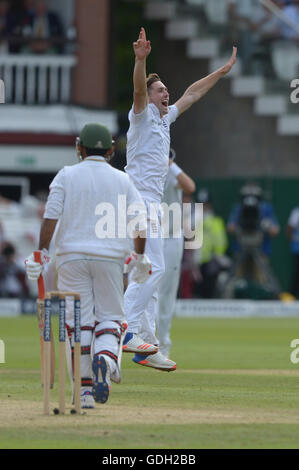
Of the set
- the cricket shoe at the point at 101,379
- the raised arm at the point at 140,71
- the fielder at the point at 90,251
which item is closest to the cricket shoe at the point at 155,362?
the raised arm at the point at 140,71

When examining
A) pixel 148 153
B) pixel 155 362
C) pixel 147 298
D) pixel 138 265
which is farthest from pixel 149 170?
pixel 138 265

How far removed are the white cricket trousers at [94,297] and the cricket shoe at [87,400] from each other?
65 millimetres

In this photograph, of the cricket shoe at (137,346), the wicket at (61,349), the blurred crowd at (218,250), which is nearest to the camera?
the wicket at (61,349)

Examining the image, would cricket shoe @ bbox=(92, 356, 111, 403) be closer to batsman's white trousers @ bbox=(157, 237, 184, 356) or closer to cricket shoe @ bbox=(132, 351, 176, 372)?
cricket shoe @ bbox=(132, 351, 176, 372)

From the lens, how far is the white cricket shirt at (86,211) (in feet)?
27.7

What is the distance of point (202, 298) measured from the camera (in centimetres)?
2441

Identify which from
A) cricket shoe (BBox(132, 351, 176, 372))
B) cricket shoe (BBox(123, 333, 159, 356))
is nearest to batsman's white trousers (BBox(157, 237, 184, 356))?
cricket shoe (BBox(132, 351, 176, 372))

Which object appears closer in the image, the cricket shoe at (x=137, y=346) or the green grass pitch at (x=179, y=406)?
the green grass pitch at (x=179, y=406)

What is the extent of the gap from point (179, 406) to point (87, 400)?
2.06 feet

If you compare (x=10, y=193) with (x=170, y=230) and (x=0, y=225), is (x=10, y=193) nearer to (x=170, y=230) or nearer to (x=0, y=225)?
(x=0, y=225)

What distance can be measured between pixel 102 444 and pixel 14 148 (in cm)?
2039

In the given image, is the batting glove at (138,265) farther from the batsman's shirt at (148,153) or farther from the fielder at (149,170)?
the batsman's shirt at (148,153)

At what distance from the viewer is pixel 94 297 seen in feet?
28.0

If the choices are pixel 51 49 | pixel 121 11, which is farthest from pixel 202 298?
pixel 121 11
